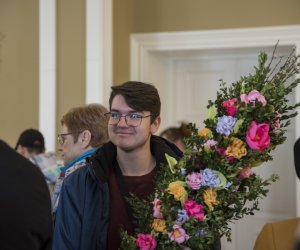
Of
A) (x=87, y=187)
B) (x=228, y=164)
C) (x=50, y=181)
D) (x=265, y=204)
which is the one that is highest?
(x=228, y=164)

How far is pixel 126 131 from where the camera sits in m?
1.87

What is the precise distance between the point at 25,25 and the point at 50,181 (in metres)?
1.54

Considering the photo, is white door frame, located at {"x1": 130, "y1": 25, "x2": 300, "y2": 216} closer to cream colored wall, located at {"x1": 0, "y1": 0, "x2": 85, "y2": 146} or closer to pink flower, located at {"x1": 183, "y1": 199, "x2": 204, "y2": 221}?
cream colored wall, located at {"x1": 0, "y1": 0, "x2": 85, "y2": 146}

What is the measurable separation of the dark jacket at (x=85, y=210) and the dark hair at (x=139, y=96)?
0.23m

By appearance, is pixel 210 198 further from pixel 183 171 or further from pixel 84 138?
pixel 84 138

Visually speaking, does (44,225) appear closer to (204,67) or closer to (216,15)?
(216,15)

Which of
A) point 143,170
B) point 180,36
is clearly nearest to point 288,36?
point 180,36

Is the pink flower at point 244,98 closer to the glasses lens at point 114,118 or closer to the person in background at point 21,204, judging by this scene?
the glasses lens at point 114,118

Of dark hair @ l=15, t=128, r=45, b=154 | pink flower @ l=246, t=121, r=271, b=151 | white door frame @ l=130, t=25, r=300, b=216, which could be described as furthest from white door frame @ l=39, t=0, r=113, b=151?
pink flower @ l=246, t=121, r=271, b=151

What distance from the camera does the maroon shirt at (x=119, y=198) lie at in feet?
5.99

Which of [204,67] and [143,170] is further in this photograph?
[204,67]

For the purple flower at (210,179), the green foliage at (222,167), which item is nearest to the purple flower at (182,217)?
the green foliage at (222,167)

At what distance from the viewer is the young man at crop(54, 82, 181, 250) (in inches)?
71.0

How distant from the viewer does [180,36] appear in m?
4.35
